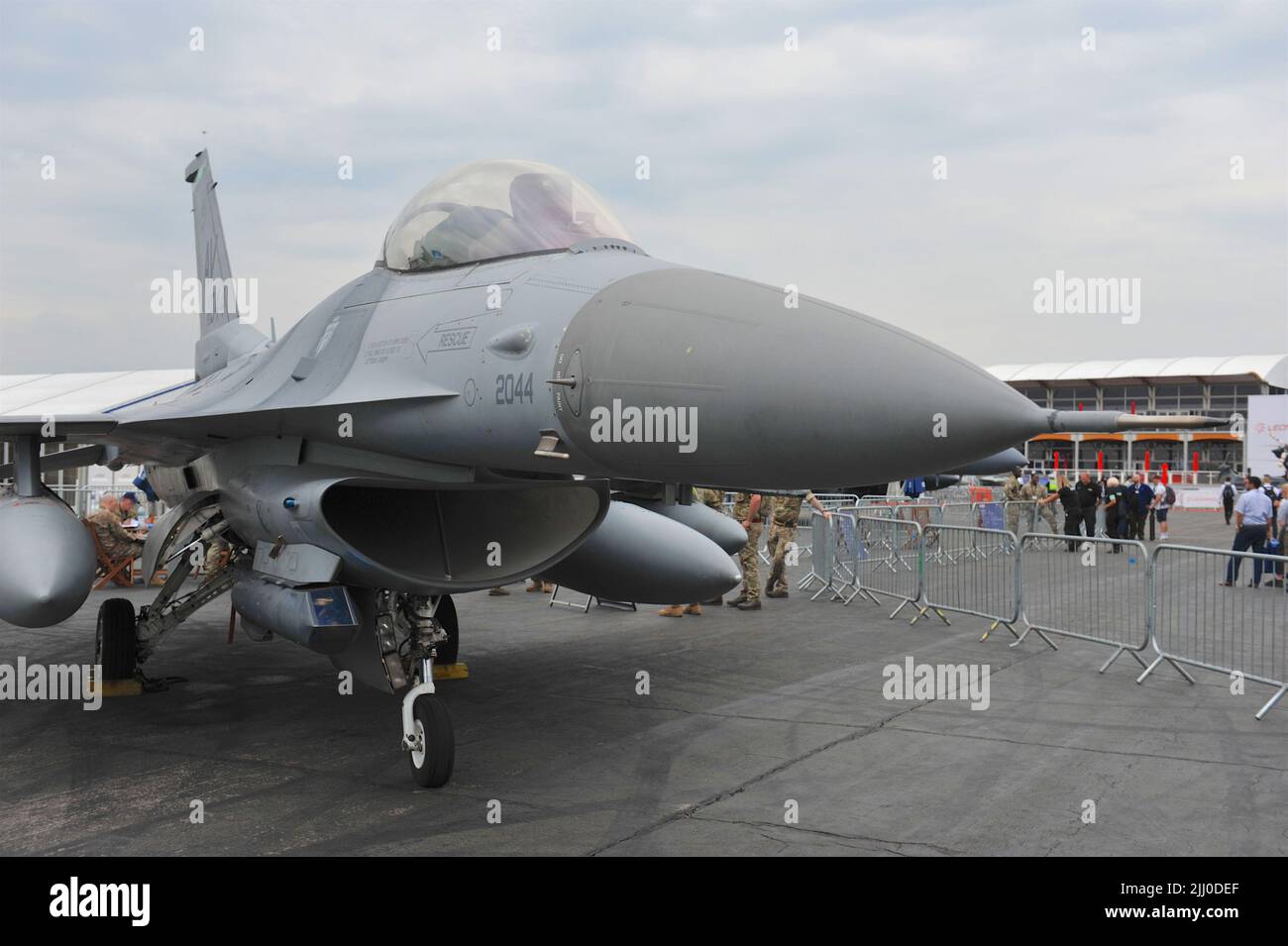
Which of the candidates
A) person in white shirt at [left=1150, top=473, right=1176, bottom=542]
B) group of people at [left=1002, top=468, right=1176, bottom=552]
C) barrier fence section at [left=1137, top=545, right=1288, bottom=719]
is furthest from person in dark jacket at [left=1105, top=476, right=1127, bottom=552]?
barrier fence section at [left=1137, top=545, right=1288, bottom=719]

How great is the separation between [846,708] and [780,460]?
4.14m

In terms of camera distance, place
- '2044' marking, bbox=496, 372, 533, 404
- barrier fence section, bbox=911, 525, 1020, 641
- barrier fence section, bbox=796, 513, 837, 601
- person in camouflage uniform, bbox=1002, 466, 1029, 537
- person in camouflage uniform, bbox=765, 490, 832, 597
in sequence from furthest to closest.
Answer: person in camouflage uniform, bbox=1002, 466, 1029, 537
barrier fence section, bbox=796, 513, 837, 601
person in camouflage uniform, bbox=765, 490, 832, 597
barrier fence section, bbox=911, 525, 1020, 641
'2044' marking, bbox=496, 372, 533, 404

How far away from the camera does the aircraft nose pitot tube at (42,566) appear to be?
575 centimetres

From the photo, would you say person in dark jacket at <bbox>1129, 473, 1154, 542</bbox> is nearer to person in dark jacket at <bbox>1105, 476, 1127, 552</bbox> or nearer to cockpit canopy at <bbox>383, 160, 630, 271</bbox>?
person in dark jacket at <bbox>1105, 476, 1127, 552</bbox>

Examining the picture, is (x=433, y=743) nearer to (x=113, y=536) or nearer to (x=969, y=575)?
(x=969, y=575)

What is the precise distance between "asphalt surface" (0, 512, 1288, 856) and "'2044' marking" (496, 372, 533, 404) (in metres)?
1.92

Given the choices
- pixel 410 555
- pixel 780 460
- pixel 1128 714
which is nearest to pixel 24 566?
pixel 410 555

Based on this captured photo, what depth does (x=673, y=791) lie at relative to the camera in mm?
5305

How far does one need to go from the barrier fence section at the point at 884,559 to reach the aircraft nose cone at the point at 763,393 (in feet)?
29.5

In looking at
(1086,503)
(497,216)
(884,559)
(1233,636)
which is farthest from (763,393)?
(1086,503)

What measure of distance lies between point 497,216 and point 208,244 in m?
6.87

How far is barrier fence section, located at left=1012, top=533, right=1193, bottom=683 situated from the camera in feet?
30.9

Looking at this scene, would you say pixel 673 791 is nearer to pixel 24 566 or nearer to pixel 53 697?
pixel 24 566

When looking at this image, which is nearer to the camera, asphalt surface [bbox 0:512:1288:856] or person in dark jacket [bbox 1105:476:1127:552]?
asphalt surface [bbox 0:512:1288:856]
